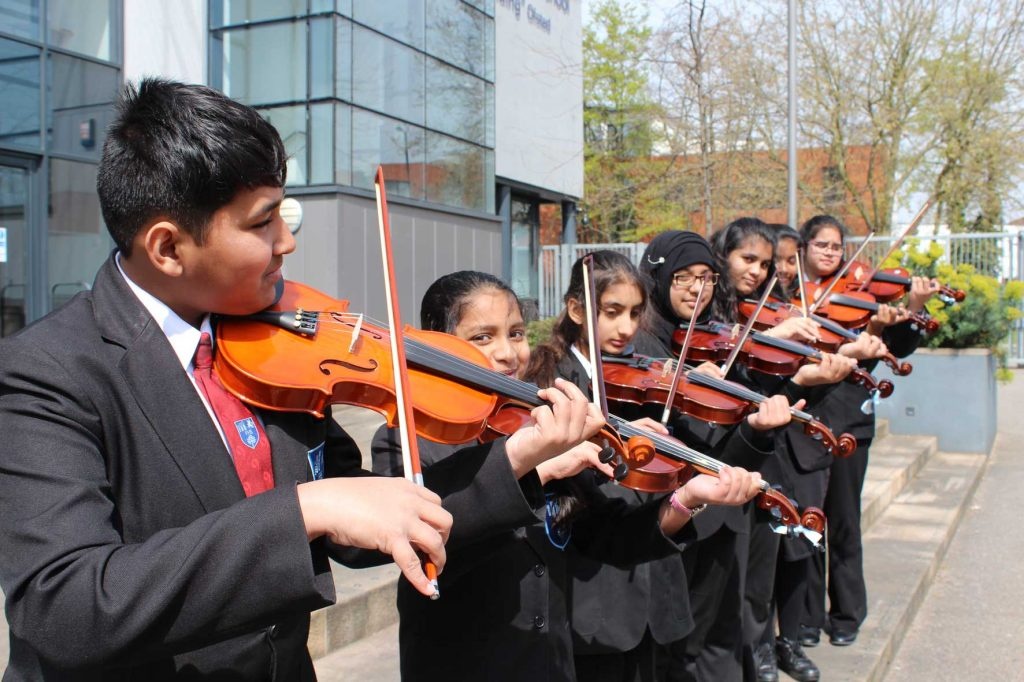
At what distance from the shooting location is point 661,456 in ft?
6.93

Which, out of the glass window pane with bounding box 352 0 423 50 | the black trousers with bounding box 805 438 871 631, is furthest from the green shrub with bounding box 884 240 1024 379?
the glass window pane with bounding box 352 0 423 50

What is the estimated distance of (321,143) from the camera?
9.70 metres

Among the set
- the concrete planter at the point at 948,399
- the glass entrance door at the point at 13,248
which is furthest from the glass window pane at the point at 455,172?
the concrete planter at the point at 948,399

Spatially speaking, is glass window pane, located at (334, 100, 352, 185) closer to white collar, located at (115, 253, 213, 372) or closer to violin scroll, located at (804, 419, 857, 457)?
violin scroll, located at (804, 419, 857, 457)

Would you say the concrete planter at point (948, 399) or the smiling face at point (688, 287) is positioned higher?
the smiling face at point (688, 287)

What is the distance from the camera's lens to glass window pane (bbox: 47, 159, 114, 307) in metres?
8.12

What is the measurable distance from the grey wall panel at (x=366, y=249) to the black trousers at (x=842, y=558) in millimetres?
5780

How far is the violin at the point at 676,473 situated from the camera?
1.97 m

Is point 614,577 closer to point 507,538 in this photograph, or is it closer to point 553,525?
point 553,525

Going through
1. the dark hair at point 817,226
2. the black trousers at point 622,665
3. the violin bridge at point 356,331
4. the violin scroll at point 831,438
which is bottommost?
the black trousers at point 622,665

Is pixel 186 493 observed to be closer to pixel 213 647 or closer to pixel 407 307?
pixel 213 647

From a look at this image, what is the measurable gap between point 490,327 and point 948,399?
7259 millimetres

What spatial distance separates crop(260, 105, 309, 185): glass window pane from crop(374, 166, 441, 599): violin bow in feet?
29.0

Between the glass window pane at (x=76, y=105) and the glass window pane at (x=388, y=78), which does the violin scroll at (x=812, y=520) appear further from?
the glass window pane at (x=388, y=78)
